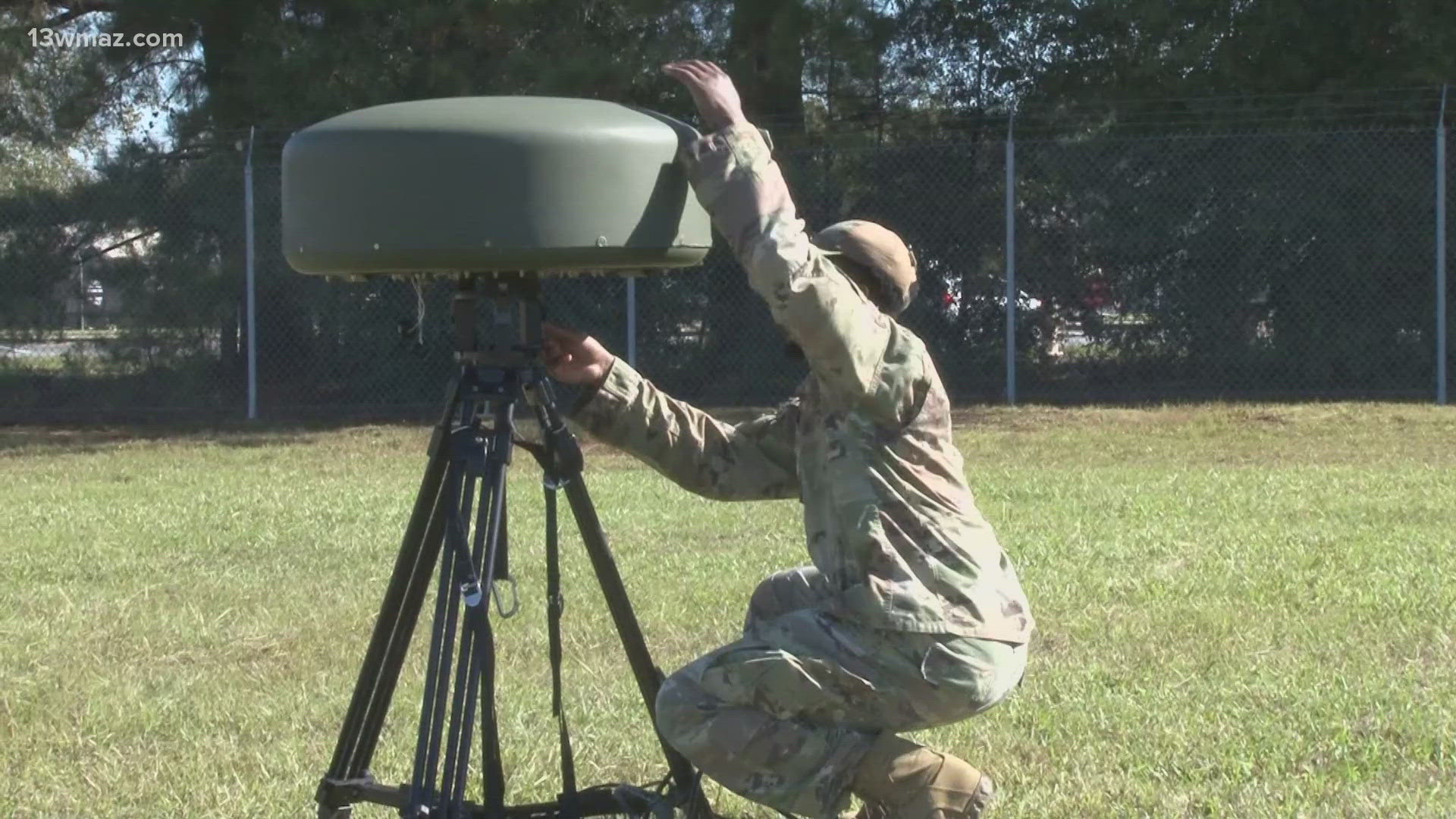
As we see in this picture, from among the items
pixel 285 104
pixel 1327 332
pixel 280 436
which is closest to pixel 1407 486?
pixel 1327 332

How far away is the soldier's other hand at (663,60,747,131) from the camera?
3240mm

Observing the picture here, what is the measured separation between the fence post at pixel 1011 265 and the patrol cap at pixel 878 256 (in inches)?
433

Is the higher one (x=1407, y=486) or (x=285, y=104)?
(x=285, y=104)

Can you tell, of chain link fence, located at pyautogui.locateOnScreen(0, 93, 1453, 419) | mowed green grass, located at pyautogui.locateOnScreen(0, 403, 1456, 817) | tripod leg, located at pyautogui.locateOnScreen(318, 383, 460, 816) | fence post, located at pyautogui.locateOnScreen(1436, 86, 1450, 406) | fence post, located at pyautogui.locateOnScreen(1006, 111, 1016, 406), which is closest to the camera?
tripod leg, located at pyautogui.locateOnScreen(318, 383, 460, 816)

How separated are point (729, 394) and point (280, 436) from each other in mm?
3654

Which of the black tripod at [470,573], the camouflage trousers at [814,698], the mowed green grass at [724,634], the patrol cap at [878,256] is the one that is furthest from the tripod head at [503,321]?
the mowed green grass at [724,634]

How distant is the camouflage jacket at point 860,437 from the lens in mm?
3209

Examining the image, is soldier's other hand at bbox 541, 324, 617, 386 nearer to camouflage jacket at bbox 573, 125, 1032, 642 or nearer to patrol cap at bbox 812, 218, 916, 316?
camouflage jacket at bbox 573, 125, 1032, 642

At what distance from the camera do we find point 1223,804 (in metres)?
4.25

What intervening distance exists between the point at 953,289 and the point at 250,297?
18.7 ft

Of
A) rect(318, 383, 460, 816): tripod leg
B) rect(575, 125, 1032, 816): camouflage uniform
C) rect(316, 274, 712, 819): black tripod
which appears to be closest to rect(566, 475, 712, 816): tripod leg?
rect(316, 274, 712, 819): black tripod

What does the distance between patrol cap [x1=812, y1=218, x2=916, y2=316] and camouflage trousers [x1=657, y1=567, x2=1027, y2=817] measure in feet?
1.89

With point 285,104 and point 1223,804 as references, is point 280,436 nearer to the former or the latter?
point 285,104

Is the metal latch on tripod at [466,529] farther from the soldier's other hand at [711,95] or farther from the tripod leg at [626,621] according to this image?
the soldier's other hand at [711,95]
